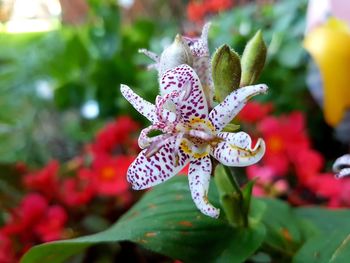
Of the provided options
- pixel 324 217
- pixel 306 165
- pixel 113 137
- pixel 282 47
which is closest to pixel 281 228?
pixel 324 217

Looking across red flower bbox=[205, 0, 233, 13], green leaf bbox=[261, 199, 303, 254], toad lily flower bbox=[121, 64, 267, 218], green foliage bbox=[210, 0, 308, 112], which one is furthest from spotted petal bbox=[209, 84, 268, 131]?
red flower bbox=[205, 0, 233, 13]

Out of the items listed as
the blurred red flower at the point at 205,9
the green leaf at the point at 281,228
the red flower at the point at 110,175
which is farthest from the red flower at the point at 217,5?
the green leaf at the point at 281,228

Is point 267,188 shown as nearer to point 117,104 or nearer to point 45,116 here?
point 117,104

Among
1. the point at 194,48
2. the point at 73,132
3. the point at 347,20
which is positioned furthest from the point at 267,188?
the point at 73,132

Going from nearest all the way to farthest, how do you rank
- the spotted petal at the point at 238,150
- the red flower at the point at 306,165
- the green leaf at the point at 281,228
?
1. the spotted petal at the point at 238,150
2. the green leaf at the point at 281,228
3. the red flower at the point at 306,165

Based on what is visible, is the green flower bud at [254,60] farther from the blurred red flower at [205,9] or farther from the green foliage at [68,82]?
the blurred red flower at [205,9]
